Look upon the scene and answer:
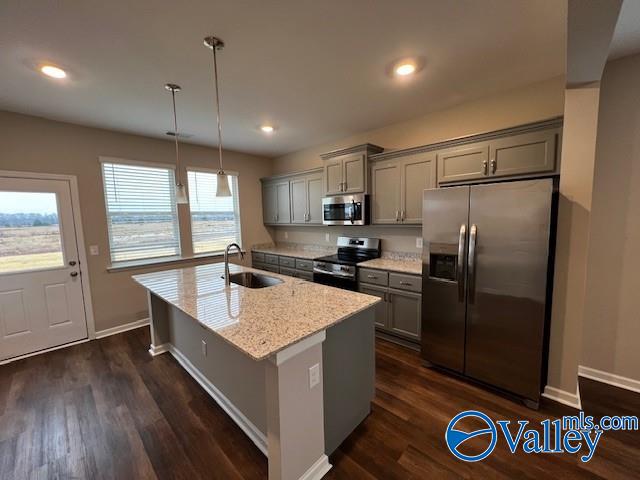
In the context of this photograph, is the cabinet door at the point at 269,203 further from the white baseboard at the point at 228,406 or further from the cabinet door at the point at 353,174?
the white baseboard at the point at 228,406

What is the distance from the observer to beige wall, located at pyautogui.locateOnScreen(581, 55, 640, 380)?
6.97 feet

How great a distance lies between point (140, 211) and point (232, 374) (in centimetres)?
301

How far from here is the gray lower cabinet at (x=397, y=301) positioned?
2.85 metres

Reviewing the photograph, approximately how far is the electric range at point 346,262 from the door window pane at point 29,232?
3203 millimetres

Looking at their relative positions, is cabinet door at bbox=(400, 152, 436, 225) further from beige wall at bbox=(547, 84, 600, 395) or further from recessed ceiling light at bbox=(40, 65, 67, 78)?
recessed ceiling light at bbox=(40, 65, 67, 78)

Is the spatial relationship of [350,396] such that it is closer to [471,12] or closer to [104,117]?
[471,12]

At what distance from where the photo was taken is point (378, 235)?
3826mm

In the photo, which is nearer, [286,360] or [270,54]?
[286,360]

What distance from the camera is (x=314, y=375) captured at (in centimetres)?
149

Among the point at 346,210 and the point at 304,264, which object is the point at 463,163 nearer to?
the point at 346,210

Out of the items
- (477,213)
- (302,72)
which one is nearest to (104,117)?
(302,72)

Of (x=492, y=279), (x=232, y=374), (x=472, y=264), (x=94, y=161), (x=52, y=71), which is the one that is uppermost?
(x=52, y=71)

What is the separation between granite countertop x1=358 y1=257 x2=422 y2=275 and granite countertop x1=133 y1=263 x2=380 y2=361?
1131 millimetres

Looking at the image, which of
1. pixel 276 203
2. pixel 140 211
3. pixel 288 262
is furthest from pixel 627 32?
pixel 140 211
